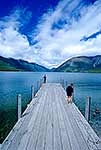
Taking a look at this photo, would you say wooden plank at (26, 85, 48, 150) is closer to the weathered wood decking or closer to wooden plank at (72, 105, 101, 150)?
the weathered wood decking

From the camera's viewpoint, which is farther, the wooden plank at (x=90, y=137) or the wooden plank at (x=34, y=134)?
the wooden plank at (x=90, y=137)

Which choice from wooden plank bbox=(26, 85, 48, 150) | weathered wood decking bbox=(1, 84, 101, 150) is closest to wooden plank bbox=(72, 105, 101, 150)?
weathered wood decking bbox=(1, 84, 101, 150)

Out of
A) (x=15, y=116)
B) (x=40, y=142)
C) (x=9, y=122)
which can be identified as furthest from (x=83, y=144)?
(x=15, y=116)

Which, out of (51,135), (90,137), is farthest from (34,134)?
(90,137)

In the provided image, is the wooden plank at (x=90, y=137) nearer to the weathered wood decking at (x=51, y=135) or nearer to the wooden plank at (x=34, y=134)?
the weathered wood decking at (x=51, y=135)

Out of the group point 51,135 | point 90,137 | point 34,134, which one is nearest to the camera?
point 90,137

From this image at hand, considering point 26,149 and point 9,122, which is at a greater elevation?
point 26,149

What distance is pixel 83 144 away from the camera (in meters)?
7.73

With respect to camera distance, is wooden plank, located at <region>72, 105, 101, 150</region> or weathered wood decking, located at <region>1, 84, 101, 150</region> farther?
wooden plank, located at <region>72, 105, 101, 150</region>

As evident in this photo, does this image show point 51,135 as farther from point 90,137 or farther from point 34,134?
point 90,137

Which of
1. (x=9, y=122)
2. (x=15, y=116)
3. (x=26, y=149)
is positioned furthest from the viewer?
(x=15, y=116)

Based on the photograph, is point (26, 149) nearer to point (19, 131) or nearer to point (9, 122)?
point (19, 131)

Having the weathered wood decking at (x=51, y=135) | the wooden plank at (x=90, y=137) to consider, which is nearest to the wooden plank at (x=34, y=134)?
the weathered wood decking at (x=51, y=135)

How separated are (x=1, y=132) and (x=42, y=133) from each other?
35.1 ft
